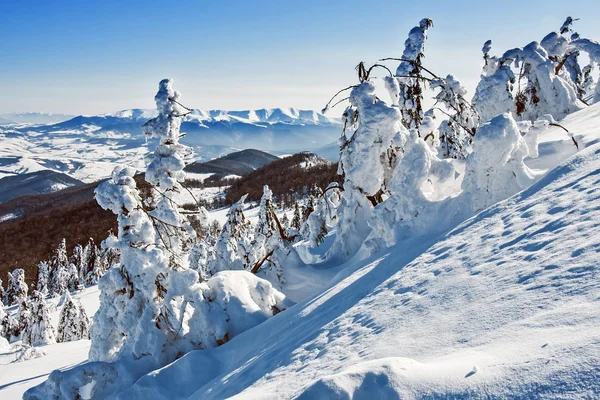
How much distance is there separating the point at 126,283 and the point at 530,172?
29.8ft

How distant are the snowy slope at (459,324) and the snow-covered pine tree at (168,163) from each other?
13.4ft

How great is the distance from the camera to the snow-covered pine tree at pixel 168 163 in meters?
9.75

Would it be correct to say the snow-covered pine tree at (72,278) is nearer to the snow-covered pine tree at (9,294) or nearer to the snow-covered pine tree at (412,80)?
the snow-covered pine tree at (9,294)

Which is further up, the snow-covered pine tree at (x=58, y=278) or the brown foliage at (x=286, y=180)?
the brown foliage at (x=286, y=180)

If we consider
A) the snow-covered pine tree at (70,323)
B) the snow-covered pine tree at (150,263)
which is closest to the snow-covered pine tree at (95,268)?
the snow-covered pine tree at (70,323)

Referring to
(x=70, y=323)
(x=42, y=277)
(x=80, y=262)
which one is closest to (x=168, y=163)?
(x=70, y=323)

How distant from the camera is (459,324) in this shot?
328 centimetres

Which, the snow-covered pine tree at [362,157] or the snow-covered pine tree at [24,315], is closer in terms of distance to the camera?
the snow-covered pine tree at [362,157]

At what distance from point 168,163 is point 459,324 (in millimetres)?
8281

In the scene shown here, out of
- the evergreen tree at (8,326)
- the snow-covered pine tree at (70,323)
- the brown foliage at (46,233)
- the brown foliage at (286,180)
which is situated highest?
the brown foliage at (286,180)

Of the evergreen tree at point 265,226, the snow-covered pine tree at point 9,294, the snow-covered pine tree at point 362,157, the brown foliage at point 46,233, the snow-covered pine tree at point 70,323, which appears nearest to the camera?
the snow-covered pine tree at point 362,157

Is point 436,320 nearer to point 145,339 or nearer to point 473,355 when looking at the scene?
point 473,355

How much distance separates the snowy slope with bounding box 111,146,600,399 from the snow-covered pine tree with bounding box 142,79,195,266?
4087 millimetres

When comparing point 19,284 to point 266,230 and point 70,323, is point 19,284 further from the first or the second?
point 266,230
